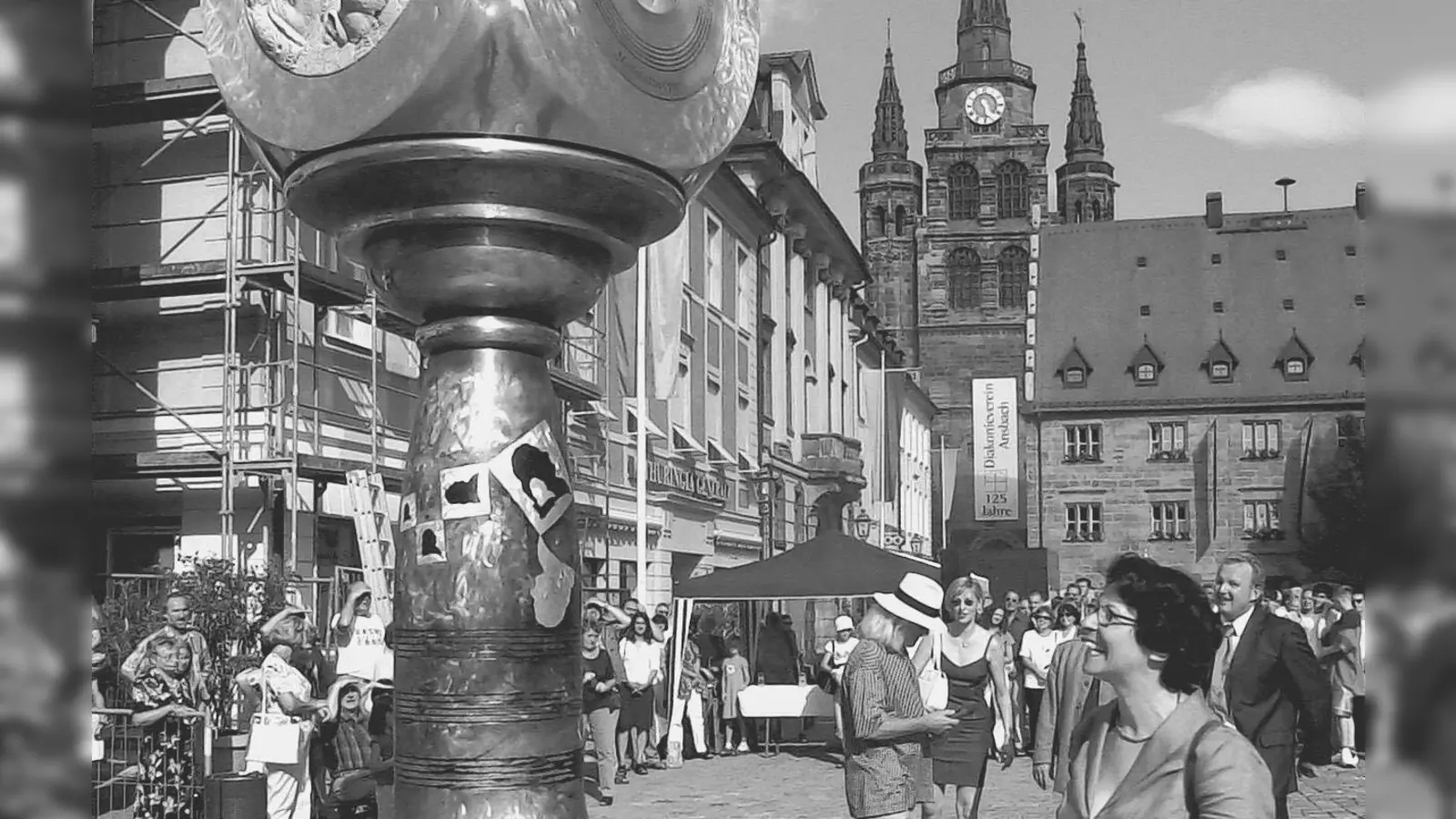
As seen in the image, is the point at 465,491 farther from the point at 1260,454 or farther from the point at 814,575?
the point at 1260,454

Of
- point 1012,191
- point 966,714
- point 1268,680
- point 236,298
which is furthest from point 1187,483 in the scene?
point 1268,680

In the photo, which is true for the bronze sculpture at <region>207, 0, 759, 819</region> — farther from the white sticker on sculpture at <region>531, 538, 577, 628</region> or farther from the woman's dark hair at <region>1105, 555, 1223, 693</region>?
the woman's dark hair at <region>1105, 555, 1223, 693</region>

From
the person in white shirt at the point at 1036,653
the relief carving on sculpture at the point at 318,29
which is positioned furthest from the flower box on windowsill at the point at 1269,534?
the relief carving on sculpture at the point at 318,29

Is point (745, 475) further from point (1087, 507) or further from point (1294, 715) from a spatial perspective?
point (1087, 507)

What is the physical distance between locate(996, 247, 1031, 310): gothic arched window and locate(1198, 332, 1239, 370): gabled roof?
2018 centimetres

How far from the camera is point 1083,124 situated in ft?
346

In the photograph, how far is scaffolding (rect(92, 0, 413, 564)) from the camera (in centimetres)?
1645

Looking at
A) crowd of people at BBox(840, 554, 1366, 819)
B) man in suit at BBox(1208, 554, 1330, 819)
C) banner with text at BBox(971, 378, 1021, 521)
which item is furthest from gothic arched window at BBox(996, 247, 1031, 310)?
man in suit at BBox(1208, 554, 1330, 819)

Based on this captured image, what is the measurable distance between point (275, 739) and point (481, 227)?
8.04 meters

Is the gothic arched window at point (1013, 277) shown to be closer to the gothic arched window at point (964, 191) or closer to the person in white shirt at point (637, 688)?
the gothic arched window at point (964, 191)

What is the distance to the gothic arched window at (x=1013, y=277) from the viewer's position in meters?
91.4

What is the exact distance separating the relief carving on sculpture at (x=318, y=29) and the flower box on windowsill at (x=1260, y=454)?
7126cm

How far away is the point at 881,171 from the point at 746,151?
6488cm

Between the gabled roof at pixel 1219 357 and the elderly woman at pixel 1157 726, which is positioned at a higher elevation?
the gabled roof at pixel 1219 357
